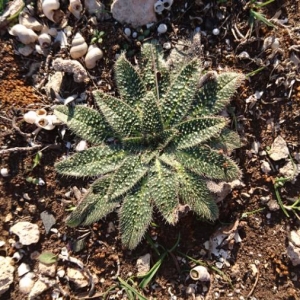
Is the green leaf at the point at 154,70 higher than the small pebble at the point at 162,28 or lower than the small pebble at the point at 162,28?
lower

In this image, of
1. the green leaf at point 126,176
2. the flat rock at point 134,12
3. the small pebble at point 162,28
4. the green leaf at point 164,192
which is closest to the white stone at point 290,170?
the green leaf at point 164,192

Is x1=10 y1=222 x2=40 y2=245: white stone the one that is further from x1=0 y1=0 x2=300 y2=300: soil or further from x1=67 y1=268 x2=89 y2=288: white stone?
x1=67 y1=268 x2=89 y2=288: white stone

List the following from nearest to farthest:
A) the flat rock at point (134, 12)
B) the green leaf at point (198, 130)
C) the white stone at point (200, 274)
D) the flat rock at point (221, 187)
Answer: the green leaf at point (198, 130) → the flat rock at point (221, 187) → the white stone at point (200, 274) → the flat rock at point (134, 12)

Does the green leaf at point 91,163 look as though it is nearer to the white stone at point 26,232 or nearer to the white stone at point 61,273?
the white stone at point 26,232

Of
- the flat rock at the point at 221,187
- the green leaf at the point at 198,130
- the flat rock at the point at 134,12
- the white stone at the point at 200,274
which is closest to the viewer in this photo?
the green leaf at the point at 198,130

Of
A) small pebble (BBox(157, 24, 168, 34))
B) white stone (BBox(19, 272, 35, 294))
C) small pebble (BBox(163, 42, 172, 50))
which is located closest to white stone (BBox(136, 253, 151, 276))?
white stone (BBox(19, 272, 35, 294))

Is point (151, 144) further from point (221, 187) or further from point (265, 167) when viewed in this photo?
point (265, 167)

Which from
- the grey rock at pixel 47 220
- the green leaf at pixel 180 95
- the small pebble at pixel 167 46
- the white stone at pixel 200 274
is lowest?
the white stone at pixel 200 274
